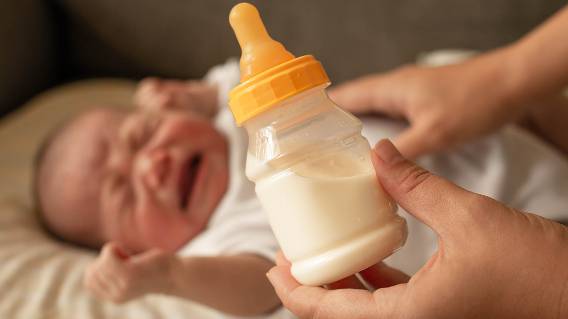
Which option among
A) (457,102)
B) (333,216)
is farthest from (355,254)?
(457,102)

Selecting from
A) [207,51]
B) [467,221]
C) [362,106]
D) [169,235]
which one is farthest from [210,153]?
[467,221]

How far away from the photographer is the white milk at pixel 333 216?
48 cm

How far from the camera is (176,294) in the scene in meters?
0.77

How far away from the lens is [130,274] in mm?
731

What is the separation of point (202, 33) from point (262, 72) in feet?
3.48

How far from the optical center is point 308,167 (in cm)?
49

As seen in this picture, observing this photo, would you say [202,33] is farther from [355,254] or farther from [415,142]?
[355,254]

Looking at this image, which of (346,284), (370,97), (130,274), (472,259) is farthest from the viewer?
(370,97)

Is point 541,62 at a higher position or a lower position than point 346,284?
higher

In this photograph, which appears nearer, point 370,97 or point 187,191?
point 370,97

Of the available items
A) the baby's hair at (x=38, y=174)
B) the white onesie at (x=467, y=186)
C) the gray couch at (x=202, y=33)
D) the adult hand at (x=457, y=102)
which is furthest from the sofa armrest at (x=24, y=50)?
the adult hand at (x=457, y=102)

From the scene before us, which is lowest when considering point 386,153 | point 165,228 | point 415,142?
point 165,228

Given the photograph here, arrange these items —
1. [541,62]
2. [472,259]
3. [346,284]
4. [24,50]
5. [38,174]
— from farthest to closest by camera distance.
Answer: [24,50] < [38,174] < [541,62] < [346,284] < [472,259]

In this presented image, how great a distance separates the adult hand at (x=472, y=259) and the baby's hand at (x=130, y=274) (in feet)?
1.03
